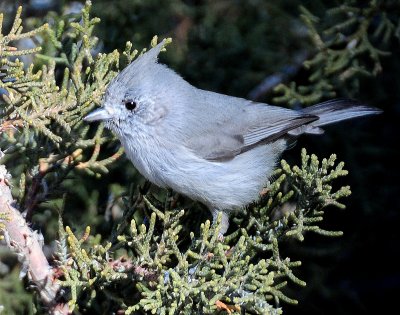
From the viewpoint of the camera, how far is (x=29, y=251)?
281 centimetres

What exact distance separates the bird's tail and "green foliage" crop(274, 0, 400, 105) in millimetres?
108

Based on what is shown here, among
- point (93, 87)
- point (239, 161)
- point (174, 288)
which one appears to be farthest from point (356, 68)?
point (174, 288)

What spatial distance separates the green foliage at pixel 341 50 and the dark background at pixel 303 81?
0.25 m

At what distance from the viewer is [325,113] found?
12.1ft

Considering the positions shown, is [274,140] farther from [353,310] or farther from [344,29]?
[353,310]

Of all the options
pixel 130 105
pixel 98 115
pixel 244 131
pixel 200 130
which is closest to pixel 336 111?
pixel 244 131

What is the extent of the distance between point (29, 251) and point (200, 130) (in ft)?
3.82

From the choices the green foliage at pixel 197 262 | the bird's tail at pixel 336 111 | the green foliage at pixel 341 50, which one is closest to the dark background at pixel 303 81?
the green foliage at pixel 341 50

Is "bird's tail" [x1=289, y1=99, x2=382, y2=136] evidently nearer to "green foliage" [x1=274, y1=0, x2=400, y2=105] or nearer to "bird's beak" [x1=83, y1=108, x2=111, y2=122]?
"green foliage" [x1=274, y1=0, x2=400, y2=105]

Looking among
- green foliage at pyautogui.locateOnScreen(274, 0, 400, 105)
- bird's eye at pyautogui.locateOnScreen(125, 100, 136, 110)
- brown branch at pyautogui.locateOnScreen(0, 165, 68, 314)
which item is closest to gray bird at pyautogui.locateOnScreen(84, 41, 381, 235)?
bird's eye at pyautogui.locateOnScreen(125, 100, 136, 110)

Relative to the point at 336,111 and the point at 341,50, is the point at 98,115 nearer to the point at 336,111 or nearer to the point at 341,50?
the point at 336,111

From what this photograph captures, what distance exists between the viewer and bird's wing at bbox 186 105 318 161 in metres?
3.49

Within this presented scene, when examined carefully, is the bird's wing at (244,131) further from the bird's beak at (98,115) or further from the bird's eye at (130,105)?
the bird's beak at (98,115)

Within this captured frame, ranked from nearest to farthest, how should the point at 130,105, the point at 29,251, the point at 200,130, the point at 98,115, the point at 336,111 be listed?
the point at 29,251, the point at 98,115, the point at 130,105, the point at 200,130, the point at 336,111
